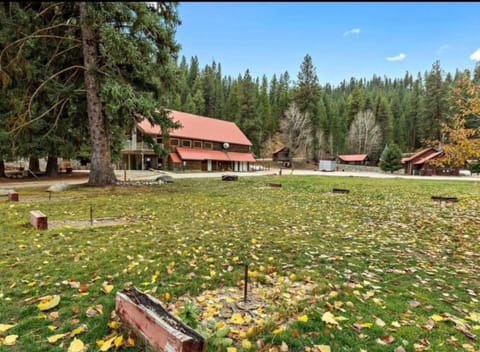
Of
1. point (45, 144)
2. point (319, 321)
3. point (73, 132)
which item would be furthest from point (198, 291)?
point (45, 144)

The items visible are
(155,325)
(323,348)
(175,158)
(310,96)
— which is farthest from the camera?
(310,96)

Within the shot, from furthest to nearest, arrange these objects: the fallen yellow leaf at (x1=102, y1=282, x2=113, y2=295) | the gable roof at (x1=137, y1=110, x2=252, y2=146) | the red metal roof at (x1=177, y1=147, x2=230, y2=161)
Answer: the gable roof at (x1=137, y1=110, x2=252, y2=146) < the red metal roof at (x1=177, y1=147, x2=230, y2=161) < the fallen yellow leaf at (x1=102, y1=282, x2=113, y2=295)

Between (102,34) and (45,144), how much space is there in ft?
35.4

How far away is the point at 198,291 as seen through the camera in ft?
10.6

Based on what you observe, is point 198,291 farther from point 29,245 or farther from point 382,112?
point 382,112

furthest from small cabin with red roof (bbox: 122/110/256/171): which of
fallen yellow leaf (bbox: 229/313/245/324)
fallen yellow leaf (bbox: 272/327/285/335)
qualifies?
fallen yellow leaf (bbox: 272/327/285/335)

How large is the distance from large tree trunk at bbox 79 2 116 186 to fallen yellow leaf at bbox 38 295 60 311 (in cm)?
1149

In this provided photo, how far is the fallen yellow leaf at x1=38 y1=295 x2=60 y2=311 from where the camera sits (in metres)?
2.83

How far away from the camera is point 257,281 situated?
3.55m

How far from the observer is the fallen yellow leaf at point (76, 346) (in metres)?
2.26

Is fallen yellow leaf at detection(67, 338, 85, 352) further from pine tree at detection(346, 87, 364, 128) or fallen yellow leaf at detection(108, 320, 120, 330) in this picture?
pine tree at detection(346, 87, 364, 128)

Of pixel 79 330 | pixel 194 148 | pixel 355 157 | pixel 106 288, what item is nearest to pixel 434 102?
pixel 355 157

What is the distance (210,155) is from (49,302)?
40.3m

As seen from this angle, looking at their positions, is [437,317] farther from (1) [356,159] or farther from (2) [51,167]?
(1) [356,159]
